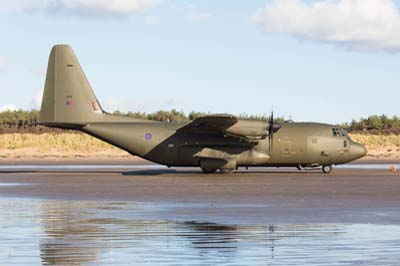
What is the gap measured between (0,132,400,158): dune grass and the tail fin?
32604 mm

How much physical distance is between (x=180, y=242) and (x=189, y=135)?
26.8 meters

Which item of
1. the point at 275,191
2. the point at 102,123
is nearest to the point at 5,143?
the point at 102,123

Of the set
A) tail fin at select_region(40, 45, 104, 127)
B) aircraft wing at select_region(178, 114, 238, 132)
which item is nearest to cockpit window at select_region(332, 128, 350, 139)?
aircraft wing at select_region(178, 114, 238, 132)

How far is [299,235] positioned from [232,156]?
2558 cm

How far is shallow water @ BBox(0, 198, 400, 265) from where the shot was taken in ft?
44.7

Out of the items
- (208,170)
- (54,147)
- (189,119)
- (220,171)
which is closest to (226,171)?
(220,171)

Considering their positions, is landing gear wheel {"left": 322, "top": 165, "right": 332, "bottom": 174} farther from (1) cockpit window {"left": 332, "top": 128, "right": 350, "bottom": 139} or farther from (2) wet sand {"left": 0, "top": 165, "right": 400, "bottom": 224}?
(2) wet sand {"left": 0, "top": 165, "right": 400, "bottom": 224}

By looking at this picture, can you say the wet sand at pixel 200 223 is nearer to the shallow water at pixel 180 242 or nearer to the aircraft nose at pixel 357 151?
the shallow water at pixel 180 242

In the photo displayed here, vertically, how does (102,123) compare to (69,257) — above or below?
above

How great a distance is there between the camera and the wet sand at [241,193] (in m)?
21.5

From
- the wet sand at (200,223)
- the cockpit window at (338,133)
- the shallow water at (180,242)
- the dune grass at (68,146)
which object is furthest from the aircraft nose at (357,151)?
the dune grass at (68,146)

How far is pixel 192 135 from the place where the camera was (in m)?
42.6

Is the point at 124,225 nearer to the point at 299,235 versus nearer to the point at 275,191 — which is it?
the point at 299,235

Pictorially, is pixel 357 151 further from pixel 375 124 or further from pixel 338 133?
pixel 375 124
